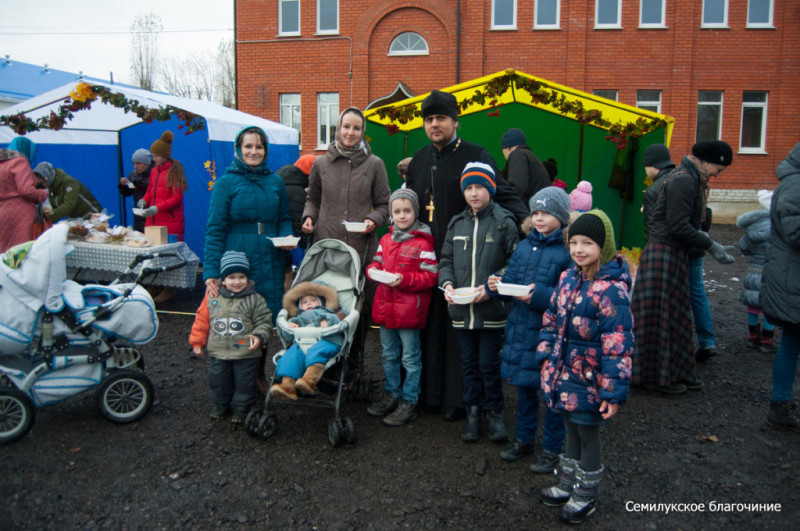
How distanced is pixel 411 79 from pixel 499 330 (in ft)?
50.8

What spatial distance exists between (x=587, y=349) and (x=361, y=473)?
153cm

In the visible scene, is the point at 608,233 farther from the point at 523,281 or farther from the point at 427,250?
the point at 427,250

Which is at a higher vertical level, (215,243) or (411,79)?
(411,79)

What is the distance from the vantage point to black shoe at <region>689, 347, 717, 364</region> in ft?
17.8

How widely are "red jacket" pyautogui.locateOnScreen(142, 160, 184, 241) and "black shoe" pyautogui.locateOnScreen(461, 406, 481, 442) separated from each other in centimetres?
528

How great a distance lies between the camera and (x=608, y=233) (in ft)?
9.08

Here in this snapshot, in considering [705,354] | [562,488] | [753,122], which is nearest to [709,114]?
[753,122]

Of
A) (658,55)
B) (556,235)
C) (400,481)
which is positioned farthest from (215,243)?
(658,55)

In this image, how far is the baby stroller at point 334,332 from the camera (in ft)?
12.0

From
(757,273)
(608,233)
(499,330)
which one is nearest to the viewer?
(608,233)

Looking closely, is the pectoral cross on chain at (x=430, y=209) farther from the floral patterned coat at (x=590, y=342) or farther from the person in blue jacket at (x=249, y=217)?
the floral patterned coat at (x=590, y=342)

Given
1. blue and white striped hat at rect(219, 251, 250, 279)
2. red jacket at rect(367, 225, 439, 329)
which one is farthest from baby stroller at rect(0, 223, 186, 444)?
red jacket at rect(367, 225, 439, 329)

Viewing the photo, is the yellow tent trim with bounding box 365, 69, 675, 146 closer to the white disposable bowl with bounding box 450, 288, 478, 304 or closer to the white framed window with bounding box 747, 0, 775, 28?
the white disposable bowl with bounding box 450, 288, 478, 304

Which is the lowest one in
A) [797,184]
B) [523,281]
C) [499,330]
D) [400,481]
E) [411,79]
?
[400,481]
